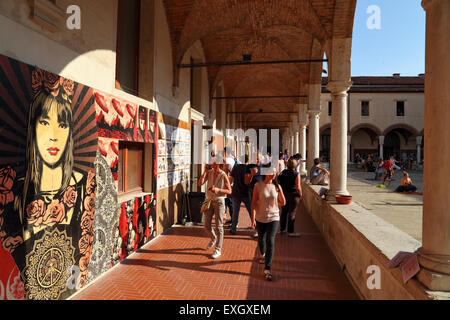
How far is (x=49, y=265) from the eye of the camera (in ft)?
10.2

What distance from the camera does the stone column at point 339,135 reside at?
20.2 feet

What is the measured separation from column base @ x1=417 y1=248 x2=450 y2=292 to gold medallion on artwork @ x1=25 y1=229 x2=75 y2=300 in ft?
12.2

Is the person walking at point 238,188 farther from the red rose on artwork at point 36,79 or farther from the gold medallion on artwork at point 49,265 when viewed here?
the red rose on artwork at point 36,79

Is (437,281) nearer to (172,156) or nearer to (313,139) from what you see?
(172,156)

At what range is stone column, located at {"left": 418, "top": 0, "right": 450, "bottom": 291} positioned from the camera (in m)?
2.24

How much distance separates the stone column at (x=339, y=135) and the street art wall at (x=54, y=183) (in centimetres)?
449

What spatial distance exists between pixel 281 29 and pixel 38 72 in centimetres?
863

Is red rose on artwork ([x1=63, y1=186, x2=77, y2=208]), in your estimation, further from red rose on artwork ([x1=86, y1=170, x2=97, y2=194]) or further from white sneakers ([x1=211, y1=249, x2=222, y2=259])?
white sneakers ([x1=211, y1=249, x2=222, y2=259])

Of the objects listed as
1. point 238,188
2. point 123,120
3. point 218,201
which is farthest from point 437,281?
point 123,120

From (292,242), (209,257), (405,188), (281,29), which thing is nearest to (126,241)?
(209,257)

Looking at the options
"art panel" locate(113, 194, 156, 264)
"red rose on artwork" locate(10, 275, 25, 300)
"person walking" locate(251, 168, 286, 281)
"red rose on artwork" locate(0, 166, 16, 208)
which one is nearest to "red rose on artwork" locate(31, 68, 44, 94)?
"red rose on artwork" locate(0, 166, 16, 208)

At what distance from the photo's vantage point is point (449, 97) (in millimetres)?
2242

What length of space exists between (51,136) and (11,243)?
117cm
